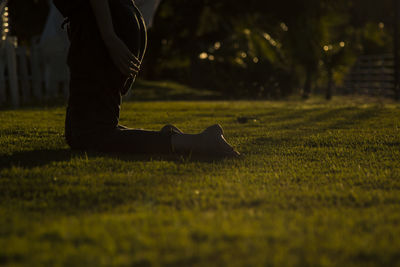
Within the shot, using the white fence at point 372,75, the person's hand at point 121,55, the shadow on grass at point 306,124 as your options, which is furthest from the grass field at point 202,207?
the white fence at point 372,75

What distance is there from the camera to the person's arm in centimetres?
378

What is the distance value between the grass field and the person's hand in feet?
2.15

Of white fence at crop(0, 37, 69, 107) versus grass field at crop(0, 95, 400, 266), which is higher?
white fence at crop(0, 37, 69, 107)

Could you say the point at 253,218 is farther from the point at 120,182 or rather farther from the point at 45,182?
the point at 45,182

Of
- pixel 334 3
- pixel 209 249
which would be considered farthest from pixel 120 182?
pixel 334 3

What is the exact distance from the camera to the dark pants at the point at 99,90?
12.9ft

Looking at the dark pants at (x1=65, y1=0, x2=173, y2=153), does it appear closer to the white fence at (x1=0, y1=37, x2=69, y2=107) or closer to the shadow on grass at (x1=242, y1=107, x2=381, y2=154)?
the shadow on grass at (x1=242, y1=107, x2=381, y2=154)

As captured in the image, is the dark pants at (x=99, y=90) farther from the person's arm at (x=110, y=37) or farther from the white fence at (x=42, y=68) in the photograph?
the white fence at (x=42, y=68)

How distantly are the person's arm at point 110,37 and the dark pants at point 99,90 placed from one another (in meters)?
0.18

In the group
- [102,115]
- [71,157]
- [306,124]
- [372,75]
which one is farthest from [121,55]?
[372,75]

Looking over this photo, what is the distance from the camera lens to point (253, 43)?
1739 cm

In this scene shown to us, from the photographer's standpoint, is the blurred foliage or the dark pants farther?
the blurred foliage

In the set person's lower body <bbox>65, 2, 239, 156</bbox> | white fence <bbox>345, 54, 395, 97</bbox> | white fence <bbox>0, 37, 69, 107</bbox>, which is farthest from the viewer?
white fence <bbox>345, 54, 395, 97</bbox>

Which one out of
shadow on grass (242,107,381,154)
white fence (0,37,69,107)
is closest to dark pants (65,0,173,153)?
shadow on grass (242,107,381,154)
